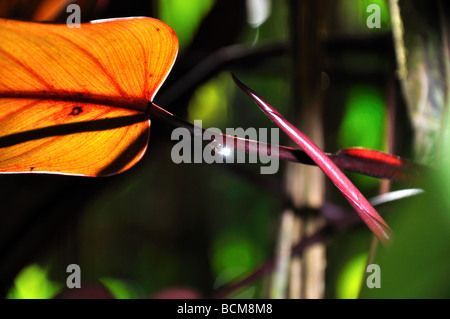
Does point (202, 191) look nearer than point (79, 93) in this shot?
No

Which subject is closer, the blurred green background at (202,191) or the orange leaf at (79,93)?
the orange leaf at (79,93)

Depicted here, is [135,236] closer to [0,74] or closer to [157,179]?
[157,179]

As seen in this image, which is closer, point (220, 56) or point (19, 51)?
point (19, 51)

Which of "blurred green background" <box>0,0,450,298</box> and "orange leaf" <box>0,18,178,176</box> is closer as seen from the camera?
"orange leaf" <box>0,18,178,176</box>

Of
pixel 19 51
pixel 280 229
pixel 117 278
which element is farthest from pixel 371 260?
pixel 117 278
